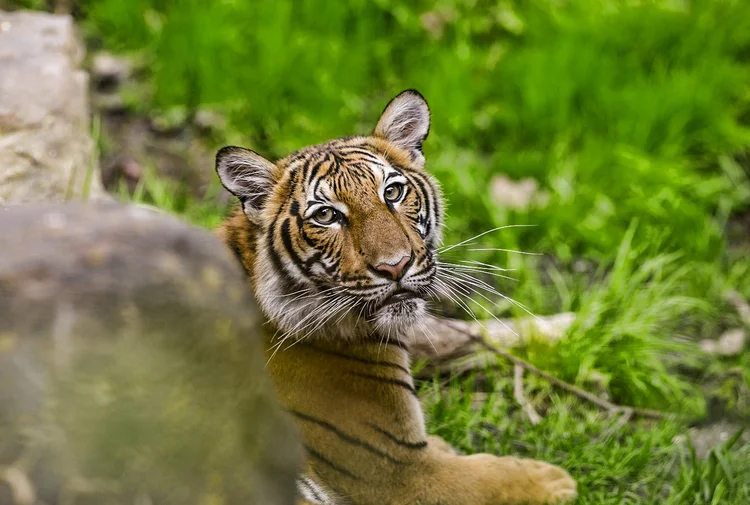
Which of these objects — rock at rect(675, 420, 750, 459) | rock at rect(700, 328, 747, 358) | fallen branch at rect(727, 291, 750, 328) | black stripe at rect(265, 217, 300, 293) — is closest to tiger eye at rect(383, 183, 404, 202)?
black stripe at rect(265, 217, 300, 293)

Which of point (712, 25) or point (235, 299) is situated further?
point (712, 25)

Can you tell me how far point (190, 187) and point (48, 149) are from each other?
1283 mm

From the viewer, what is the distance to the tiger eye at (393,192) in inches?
99.3

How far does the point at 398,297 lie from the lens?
241cm

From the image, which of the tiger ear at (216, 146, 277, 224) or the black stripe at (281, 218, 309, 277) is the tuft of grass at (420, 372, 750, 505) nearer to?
the black stripe at (281, 218, 309, 277)

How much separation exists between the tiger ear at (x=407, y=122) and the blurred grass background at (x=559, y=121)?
4.35 feet

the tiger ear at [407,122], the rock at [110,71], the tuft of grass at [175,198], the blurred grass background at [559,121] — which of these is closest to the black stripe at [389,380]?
the tiger ear at [407,122]

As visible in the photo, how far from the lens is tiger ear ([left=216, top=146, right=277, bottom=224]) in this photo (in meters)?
2.50

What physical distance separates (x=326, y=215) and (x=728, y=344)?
8.69 feet

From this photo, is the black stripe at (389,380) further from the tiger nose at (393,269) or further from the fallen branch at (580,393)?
the fallen branch at (580,393)

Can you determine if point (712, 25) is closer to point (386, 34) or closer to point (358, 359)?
point (386, 34)

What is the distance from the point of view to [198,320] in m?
1.45

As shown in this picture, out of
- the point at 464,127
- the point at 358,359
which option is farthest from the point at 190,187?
the point at 358,359

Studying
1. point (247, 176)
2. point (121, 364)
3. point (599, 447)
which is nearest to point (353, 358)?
point (247, 176)
